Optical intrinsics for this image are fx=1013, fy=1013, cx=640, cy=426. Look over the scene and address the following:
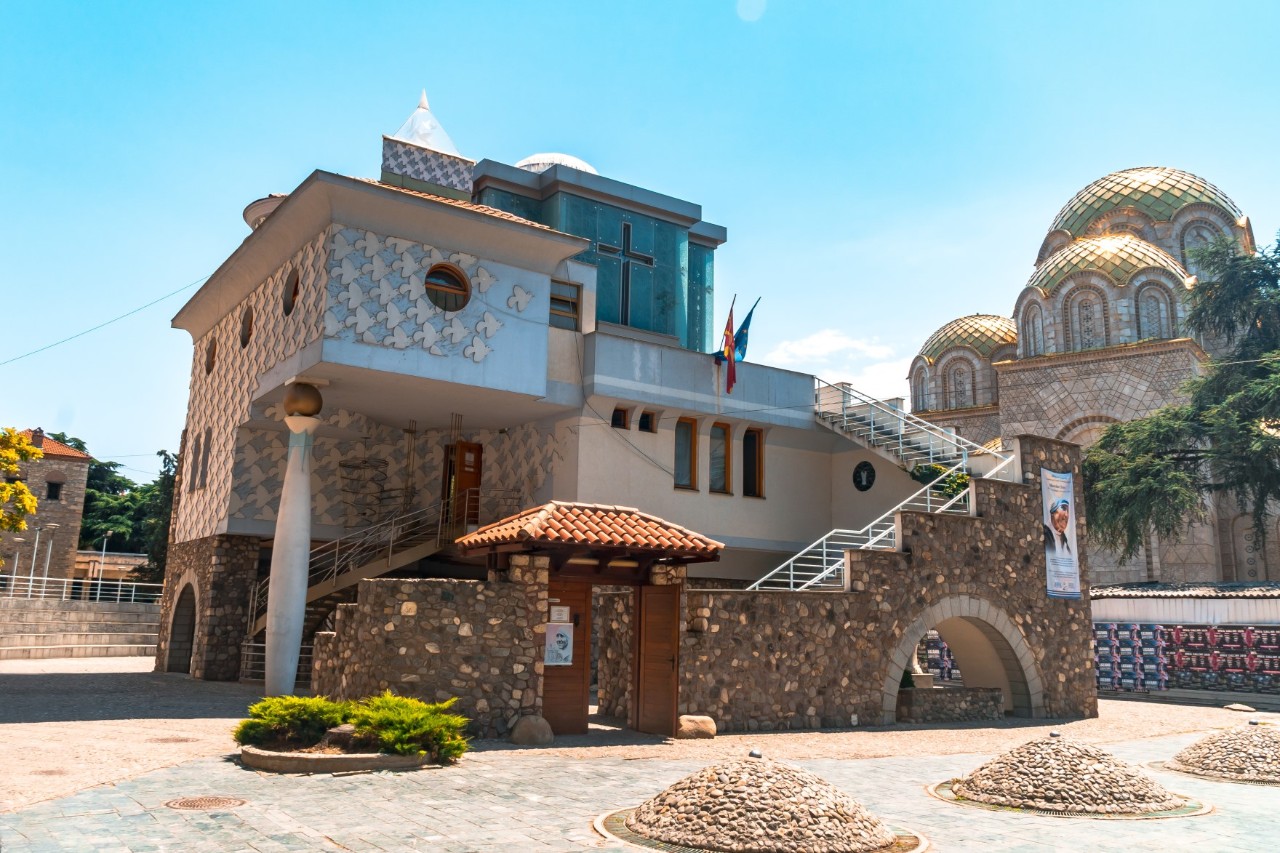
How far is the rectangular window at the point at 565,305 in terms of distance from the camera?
71.0ft

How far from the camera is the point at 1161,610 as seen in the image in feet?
81.7

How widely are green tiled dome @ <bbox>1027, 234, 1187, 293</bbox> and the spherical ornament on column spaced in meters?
29.0

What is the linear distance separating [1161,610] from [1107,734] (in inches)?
386

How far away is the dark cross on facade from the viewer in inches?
961

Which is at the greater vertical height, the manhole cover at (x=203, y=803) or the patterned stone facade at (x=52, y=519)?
the patterned stone facade at (x=52, y=519)

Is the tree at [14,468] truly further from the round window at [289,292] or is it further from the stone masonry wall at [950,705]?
the stone masonry wall at [950,705]

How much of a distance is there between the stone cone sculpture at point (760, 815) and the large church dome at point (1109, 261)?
33295 millimetres

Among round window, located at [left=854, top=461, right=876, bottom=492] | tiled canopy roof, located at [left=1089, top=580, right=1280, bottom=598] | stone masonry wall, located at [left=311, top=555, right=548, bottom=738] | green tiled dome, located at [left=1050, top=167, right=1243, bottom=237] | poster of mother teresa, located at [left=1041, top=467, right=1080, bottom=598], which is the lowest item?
stone masonry wall, located at [left=311, top=555, right=548, bottom=738]

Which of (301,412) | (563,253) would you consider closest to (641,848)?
(301,412)

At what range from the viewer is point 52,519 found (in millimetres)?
48406

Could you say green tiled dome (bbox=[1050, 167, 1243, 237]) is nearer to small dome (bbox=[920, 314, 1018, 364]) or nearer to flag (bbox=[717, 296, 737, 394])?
small dome (bbox=[920, 314, 1018, 364])

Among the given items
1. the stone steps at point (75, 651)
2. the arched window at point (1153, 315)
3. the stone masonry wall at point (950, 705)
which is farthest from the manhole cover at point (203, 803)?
the arched window at point (1153, 315)

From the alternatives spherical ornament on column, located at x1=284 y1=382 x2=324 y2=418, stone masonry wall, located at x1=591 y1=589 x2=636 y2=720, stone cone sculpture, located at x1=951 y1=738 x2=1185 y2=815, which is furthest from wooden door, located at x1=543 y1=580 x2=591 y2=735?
spherical ornament on column, located at x1=284 y1=382 x2=324 y2=418

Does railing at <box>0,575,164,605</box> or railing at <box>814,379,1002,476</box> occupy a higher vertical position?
railing at <box>814,379,1002,476</box>
